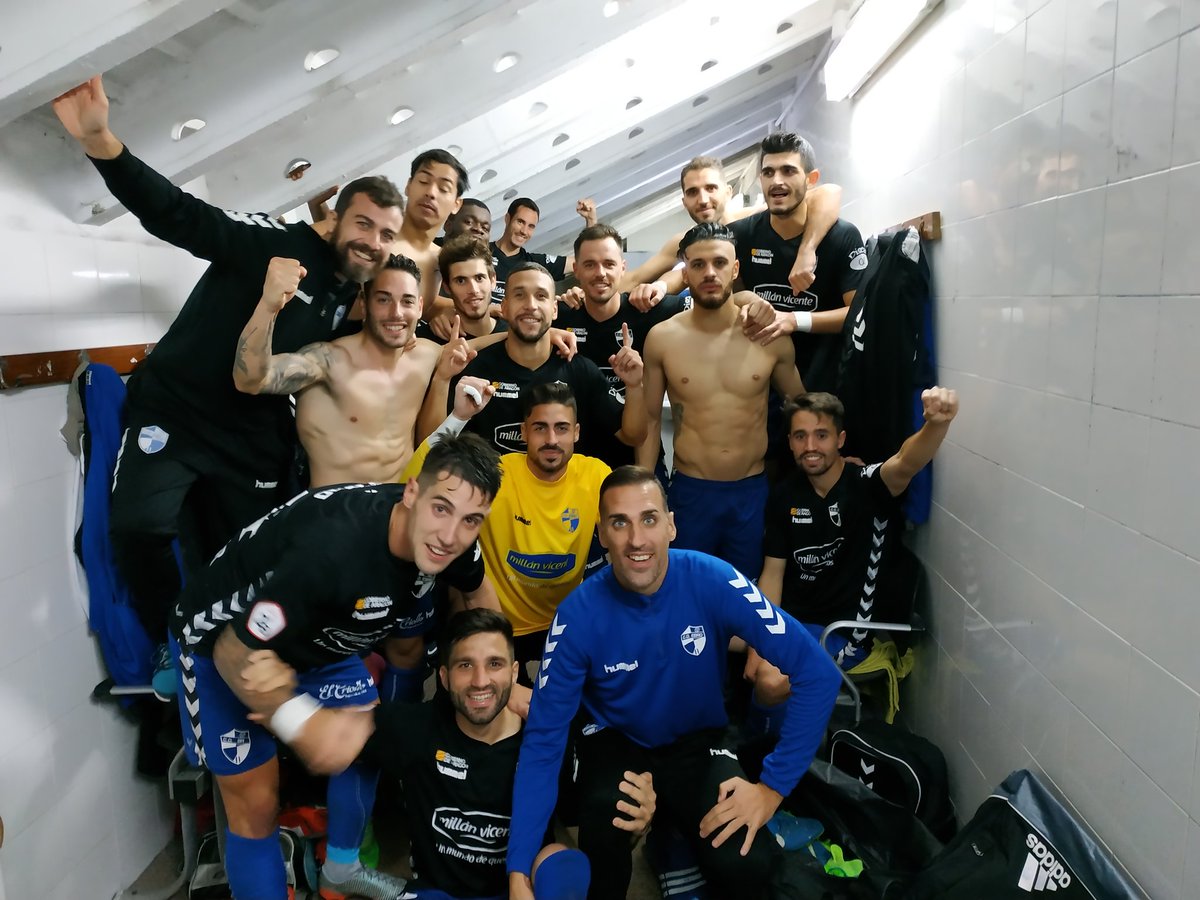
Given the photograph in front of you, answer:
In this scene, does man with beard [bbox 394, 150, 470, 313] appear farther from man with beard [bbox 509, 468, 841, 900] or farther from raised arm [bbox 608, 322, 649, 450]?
man with beard [bbox 509, 468, 841, 900]

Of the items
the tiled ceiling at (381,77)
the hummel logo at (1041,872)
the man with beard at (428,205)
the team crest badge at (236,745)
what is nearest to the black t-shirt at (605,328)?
the man with beard at (428,205)

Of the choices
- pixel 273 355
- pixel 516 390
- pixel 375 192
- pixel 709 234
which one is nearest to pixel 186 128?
pixel 375 192

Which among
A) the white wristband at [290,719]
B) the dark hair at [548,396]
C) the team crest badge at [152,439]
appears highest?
the dark hair at [548,396]

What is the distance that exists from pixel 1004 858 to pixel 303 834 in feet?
A: 6.08

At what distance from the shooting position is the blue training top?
1907mm

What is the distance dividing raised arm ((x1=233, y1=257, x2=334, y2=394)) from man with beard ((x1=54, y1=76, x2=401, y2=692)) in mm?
81

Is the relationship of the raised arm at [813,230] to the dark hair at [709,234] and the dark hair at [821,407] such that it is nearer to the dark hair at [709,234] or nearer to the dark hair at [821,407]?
the dark hair at [709,234]

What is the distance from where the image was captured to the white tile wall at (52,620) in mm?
1933

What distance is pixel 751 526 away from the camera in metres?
2.88

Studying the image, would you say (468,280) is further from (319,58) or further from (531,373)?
(319,58)

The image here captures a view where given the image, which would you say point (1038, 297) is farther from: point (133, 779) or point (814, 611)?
point (133, 779)

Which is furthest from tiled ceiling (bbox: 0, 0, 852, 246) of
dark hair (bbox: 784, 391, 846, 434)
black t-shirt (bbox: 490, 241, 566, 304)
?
dark hair (bbox: 784, 391, 846, 434)

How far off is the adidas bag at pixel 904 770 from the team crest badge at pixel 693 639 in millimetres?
708

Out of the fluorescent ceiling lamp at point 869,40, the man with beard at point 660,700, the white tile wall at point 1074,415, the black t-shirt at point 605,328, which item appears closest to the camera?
the white tile wall at point 1074,415
